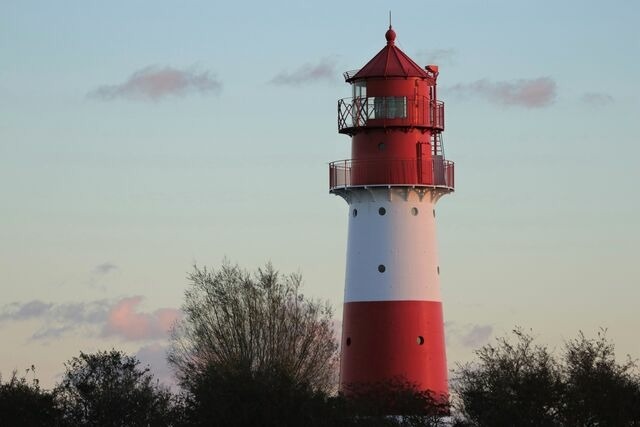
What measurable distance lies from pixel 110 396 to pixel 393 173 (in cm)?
1198

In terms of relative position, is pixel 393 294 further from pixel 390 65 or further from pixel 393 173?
pixel 390 65

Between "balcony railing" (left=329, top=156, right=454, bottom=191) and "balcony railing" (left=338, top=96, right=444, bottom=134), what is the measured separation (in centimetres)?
124

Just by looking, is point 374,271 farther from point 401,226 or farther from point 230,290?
point 230,290

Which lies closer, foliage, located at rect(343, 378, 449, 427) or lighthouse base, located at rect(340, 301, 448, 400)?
foliage, located at rect(343, 378, 449, 427)

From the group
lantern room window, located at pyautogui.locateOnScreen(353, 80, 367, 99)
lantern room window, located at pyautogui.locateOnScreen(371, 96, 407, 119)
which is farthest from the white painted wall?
lantern room window, located at pyautogui.locateOnScreen(353, 80, 367, 99)

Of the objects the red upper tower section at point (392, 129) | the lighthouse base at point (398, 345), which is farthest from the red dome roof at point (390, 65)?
the lighthouse base at point (398, 345)

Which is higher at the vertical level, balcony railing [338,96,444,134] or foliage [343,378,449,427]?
balcony railing [338,96,444,134]

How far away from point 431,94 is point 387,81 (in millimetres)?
1776

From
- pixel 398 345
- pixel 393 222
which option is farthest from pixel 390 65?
pixel 398 345

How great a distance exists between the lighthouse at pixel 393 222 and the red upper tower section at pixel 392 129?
0.11 feet

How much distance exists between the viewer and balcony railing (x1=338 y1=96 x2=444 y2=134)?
3120 inches

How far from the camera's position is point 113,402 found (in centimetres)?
7706

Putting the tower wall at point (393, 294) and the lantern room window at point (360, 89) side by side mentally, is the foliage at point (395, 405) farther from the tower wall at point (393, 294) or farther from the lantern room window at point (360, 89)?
the lantern room window at point (360, 89)

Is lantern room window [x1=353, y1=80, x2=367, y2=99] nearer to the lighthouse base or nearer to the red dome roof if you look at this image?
the red dome roof
